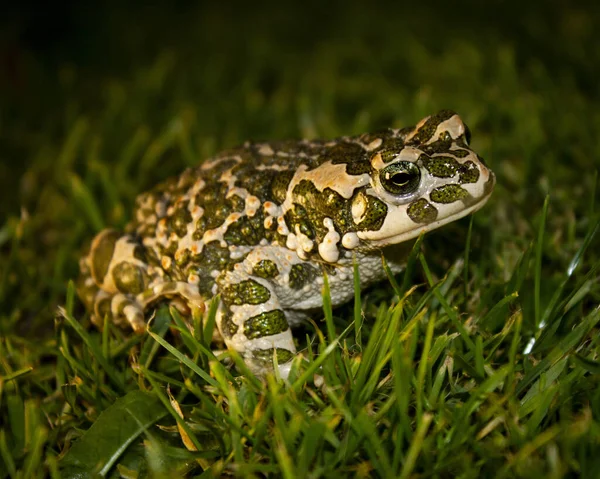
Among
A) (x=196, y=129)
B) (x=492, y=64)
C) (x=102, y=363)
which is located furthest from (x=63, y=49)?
(x=102, y=363)

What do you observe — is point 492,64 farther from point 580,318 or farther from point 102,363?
point 102,363

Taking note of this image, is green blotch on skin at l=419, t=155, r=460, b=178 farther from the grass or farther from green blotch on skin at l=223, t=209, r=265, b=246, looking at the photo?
green blotch on skin at l=223, t=209, r=265, b=246

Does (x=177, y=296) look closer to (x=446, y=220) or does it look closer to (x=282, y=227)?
(x=282, y=227)

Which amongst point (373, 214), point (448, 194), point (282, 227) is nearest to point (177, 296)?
point (282, 227)

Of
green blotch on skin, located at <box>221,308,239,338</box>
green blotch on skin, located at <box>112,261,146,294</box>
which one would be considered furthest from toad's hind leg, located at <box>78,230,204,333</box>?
green blotch on skin, located at <box>221,308,239,338</box>

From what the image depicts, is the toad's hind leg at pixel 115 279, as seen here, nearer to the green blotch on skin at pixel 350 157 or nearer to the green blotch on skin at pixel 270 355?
the green blotch on skin at pixel 270 355

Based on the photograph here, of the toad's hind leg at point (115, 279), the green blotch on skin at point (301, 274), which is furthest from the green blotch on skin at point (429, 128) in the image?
the toad's hind leg at point (115, 279)
